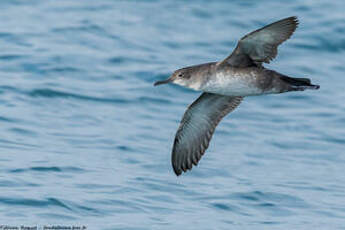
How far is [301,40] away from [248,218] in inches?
274

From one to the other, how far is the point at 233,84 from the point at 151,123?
437 centimetres

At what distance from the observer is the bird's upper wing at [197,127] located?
1045cm

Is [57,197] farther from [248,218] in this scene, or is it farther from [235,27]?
[235,27]

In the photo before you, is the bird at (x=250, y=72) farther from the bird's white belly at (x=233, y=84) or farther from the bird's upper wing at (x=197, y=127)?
the bird's upper wing at (x=197, y=127)

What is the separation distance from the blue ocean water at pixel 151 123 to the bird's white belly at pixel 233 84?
1787 millimetres

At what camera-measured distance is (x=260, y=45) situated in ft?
30.6

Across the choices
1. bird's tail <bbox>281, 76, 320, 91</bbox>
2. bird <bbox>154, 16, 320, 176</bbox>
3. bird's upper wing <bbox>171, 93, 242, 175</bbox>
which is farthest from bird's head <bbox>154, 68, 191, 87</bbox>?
bird's tail <bbox>281, 76, 320, 91</bbox>

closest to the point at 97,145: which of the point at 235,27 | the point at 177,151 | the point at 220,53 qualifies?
the point at 177,151

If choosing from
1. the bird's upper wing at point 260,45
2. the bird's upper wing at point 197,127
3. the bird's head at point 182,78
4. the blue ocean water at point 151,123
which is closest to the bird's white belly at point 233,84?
the bird's upper wing at point 260,45

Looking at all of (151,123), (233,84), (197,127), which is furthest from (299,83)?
(151,123)

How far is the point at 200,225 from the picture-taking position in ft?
33.4

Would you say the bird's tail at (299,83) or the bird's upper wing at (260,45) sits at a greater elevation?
the bird's upper wing at (260,45)

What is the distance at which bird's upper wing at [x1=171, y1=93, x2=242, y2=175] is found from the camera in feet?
34.3

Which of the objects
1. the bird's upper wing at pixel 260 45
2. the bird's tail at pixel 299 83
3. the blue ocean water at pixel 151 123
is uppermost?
the bird's upper wing at pixel 260 45
